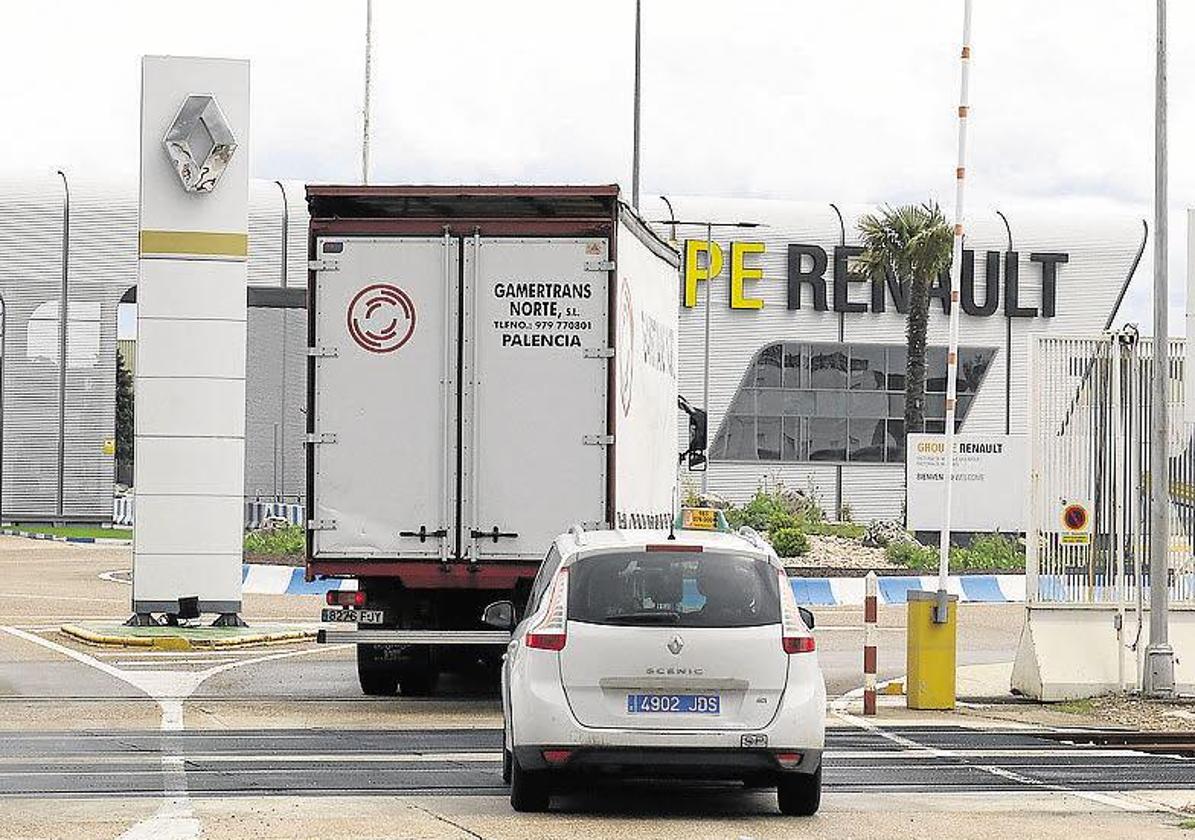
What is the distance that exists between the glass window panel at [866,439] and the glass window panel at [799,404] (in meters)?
1.38

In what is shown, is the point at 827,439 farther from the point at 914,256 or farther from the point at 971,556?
the point at 971,556

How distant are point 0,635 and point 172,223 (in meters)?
5.48

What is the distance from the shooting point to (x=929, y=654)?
19.5 metres

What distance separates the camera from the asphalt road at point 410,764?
13.7 metres

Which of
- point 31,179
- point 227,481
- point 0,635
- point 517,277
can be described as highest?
point 31,179

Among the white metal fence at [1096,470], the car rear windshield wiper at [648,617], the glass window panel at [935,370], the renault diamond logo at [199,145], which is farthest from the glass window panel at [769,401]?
the car rear windshield wiper at [648,617]

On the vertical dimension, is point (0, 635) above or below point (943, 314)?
below

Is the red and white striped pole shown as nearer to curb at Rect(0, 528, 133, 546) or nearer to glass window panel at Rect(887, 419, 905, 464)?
curb at Rect(0, 528, 133, 546)

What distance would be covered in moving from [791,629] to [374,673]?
26.4 ft

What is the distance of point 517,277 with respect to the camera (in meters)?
18.5

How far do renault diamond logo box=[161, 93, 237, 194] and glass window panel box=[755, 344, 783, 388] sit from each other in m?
39.9

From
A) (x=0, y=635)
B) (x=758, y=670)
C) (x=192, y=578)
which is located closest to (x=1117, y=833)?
(x=758, y=670)

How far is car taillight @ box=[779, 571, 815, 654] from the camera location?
12.5 metres

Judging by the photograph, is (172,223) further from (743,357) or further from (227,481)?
(743,357)
